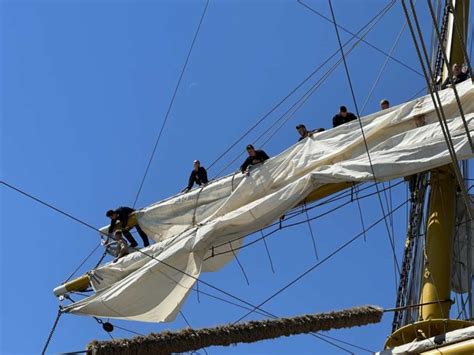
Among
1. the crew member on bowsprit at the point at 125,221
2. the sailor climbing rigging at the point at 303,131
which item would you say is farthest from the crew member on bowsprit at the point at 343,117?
the crew member on bowsprit at the point at 125,221

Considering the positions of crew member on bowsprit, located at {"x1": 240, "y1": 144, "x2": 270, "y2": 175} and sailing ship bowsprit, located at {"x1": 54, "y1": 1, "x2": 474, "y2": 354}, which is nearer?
sailing ship bowsprit, located at {"x1": 54, "y1": 1, "x2": 474, "y2": 354}

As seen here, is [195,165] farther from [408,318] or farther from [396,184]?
[408,318]

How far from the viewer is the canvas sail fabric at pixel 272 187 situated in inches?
358

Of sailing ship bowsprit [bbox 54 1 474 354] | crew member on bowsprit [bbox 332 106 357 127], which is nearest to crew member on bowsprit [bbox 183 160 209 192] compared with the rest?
sailing ship bowsprit [bbox 54 1 474 354]

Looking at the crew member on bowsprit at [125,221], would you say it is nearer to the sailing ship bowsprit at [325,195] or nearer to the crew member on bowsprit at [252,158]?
the sailing ship bowsprit at [325,195]

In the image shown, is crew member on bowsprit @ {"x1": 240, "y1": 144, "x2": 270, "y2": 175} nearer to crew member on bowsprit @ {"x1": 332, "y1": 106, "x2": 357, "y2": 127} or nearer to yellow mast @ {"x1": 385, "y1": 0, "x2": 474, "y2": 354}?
crew member on bowsprit @ {"x1": 332, "y1": 106, "x2": 357, "y2": 127}

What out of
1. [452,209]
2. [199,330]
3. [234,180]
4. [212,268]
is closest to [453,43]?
[452,209]

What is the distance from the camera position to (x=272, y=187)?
1008 cm

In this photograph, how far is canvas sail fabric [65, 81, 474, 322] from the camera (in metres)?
9.09

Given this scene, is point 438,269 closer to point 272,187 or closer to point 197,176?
point 272,187

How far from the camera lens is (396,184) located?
10312 millimetres

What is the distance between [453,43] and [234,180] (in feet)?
10.7

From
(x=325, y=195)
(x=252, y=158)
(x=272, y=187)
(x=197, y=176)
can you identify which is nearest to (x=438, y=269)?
(x=325, y=195)

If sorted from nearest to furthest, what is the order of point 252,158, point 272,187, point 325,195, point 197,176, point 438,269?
point 438,269, point 325,195, point 272,187, point 252,158, point 197,176
